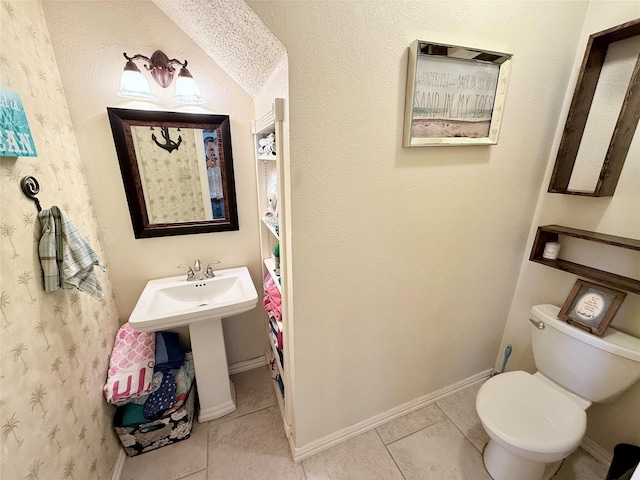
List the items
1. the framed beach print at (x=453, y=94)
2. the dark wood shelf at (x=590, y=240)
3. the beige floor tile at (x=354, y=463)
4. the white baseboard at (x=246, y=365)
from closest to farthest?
the framed beach print at (x=453, y=94)
the dark wood shelf at (x=590, y=240)
the beige floor tile at (x=354, y=463)
the white baseboard at (x=246, y=365)

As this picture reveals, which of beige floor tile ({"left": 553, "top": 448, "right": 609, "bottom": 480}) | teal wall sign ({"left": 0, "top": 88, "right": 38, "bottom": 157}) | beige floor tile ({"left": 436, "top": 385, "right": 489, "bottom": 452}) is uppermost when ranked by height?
teal wall sign ({"left": 0, "top": 88, "right": 38, "bottom": 157})

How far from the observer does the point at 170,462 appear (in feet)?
4.49

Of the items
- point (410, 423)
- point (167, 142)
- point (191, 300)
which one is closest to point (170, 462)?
point (191, 300)

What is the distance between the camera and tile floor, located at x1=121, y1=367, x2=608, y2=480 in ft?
4.31

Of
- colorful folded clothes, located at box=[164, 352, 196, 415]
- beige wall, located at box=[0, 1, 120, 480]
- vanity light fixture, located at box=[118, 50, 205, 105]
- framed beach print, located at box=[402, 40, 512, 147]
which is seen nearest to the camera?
beige wall, located at box=[0, 1, 120, 480]

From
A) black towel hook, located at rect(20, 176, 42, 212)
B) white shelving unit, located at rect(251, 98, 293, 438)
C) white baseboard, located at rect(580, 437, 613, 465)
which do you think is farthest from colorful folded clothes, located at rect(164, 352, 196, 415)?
white baseboard, located at rect(580, 437, 613, 465)

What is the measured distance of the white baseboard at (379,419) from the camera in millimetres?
1384

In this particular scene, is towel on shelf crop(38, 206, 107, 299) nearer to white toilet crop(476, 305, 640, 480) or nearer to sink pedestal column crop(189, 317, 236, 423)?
sink pedestal column crop(189, 317, 236, 423)

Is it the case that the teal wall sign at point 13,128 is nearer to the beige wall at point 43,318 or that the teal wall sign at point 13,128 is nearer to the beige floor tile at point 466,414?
the beige wall at point 43,318

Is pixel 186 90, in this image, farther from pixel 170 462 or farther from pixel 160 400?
pixel 170 462

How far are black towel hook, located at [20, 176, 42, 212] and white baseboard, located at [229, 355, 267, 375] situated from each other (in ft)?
4.98

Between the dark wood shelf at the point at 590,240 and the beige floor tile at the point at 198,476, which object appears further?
the beige floor tile at the point at 198,476

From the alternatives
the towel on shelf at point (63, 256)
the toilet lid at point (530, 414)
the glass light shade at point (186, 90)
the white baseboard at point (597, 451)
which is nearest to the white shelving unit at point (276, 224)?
the glass light shade at point (186, 90)

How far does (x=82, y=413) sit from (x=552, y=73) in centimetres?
257
